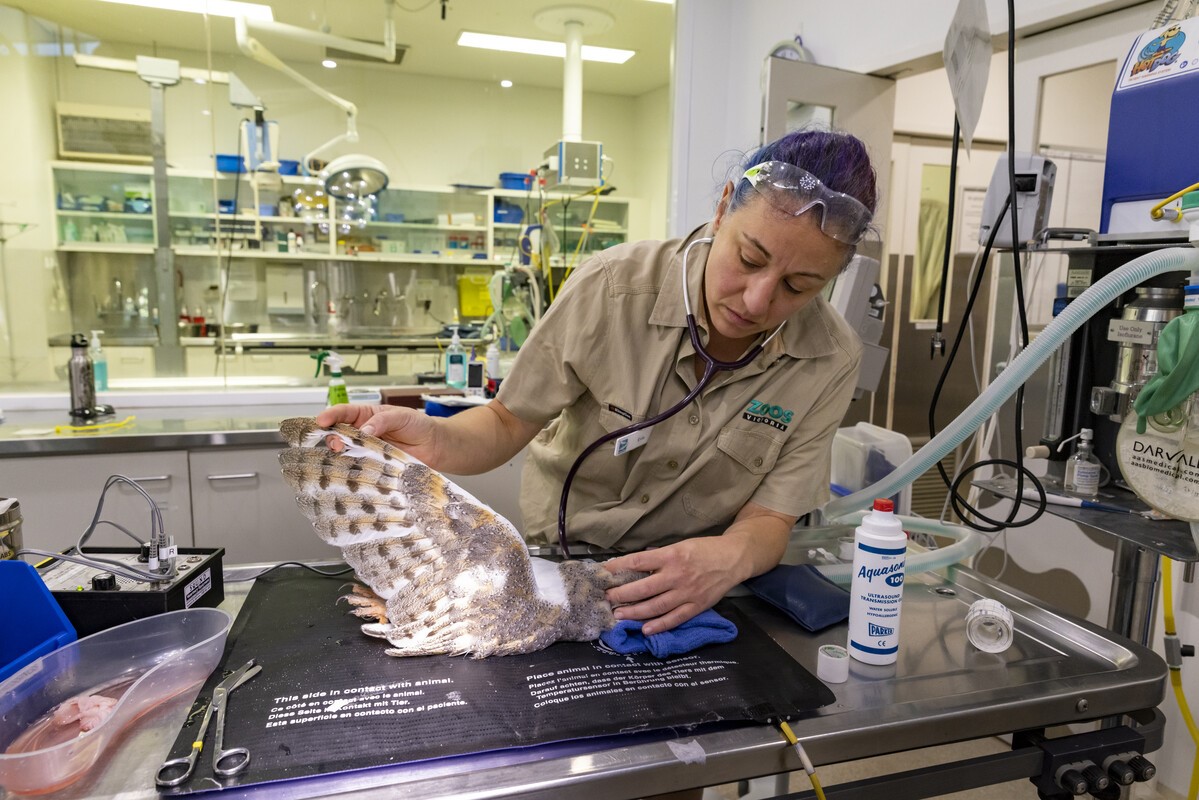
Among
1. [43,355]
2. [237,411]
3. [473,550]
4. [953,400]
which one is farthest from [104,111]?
[953,400]

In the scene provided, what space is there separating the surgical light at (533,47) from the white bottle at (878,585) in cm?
445

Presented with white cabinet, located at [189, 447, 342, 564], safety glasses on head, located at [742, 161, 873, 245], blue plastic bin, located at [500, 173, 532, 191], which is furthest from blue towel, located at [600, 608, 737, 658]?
blue plastic bin, located at [500, 173, 532, 191]

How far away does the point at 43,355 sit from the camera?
329cm

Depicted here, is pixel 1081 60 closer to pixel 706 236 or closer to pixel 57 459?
pixel 706 236

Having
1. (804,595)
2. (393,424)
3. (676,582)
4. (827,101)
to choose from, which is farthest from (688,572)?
(827,101)

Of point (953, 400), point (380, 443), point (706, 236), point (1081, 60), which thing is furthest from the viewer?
point (953, 400)

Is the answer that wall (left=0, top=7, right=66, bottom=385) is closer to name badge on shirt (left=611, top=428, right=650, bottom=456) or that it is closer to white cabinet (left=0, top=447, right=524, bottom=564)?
white cabinet (left=0, top=447, right=524, bottom=564)

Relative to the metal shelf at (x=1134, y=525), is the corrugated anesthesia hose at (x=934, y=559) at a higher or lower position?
lower

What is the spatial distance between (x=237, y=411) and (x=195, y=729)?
2650 millimetres

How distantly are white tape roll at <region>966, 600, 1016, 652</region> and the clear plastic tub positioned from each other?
1.02 meters

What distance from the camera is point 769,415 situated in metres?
1.27

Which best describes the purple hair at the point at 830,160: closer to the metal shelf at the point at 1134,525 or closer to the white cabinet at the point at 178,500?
the metal shelf at the point at 1134,525

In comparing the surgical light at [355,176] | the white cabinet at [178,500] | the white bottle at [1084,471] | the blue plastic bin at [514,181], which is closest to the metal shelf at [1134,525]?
the white bottle at [1084,471]

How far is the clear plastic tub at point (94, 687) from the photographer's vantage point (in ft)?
2.27
